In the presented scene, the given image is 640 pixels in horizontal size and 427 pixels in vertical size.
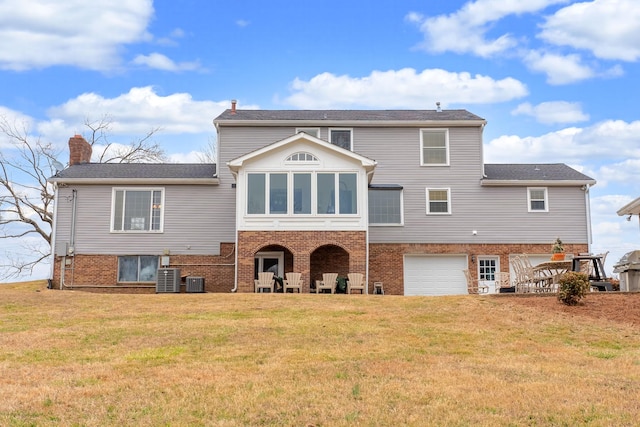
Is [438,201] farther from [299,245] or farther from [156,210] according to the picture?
[156,210]

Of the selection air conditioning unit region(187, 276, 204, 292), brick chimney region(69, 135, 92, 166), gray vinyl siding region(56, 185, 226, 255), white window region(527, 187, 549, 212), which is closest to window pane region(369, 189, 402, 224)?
white window region(527, 187, 549, 212)

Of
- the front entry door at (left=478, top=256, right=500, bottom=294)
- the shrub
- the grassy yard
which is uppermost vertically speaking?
the front entry door at (left=478, top=256, right=500, bottom=294)

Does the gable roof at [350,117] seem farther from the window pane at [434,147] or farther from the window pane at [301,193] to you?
the window pane at [301,193]

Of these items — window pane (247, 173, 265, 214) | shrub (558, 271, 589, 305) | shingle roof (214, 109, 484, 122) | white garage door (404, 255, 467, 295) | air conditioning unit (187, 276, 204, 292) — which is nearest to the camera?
shrub (558, 271, 589, 305)

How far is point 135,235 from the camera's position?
976 inches

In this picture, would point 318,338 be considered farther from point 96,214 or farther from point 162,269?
point 96,214

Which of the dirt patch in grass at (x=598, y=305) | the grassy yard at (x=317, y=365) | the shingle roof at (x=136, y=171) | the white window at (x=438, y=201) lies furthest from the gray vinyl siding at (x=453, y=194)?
the dirt patch in grass at (x=598, y=305)

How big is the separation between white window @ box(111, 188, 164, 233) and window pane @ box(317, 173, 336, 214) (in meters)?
6.91

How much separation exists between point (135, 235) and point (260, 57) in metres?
9.44

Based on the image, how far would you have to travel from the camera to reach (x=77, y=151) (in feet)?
91.4

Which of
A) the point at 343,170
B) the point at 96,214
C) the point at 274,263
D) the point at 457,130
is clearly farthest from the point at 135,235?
the point at 457,130

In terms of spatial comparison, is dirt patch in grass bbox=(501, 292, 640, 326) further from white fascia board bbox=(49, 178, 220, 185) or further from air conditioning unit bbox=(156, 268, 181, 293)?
white fascia board bbox=(49, 178, 220, 185)

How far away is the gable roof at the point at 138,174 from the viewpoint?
24.9 m

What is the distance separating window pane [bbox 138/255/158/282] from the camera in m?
24.6
